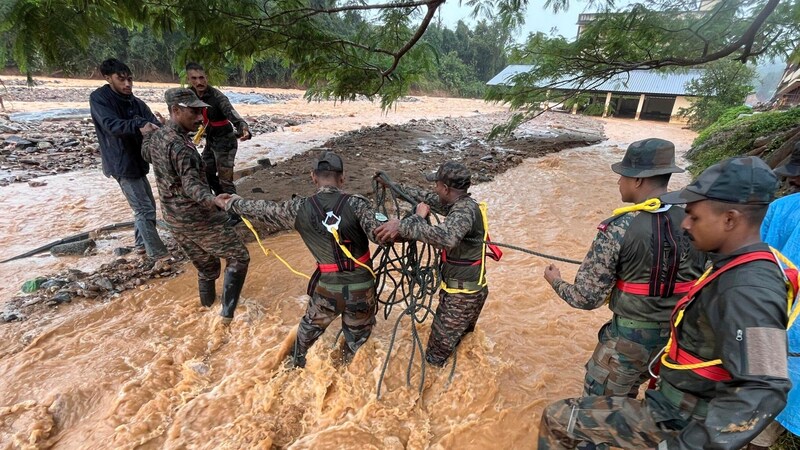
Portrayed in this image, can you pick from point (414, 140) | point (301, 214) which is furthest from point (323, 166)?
point (414, 140)

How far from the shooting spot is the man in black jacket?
3.99m

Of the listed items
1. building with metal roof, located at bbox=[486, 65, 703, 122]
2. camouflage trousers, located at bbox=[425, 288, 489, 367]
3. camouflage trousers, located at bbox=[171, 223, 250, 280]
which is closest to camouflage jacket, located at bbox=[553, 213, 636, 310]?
camouflage trousers, located at bbox=[425, 288, 489, 367]

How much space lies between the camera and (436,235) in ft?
7.97

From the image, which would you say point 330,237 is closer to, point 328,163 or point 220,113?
point 328,163

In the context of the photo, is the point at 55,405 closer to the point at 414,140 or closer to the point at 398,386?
the point at 398,386

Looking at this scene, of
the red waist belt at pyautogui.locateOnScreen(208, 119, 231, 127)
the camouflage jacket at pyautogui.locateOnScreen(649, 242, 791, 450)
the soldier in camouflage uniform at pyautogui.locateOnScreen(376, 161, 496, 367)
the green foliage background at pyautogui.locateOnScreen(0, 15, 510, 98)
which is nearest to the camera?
the camouflage jacket at pyautogui.locateOnScreen(649, 242, 791, 450)

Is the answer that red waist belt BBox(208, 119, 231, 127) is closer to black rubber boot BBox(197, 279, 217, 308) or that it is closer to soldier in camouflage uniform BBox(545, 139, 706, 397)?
black rubber boot BBox(197, 279, 217, 308)

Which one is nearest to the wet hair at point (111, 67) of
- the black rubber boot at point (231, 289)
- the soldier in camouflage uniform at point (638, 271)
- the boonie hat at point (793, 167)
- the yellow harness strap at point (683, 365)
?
the black rubber boot at point (231, 289)

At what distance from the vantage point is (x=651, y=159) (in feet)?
6.48

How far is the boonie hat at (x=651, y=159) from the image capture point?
194 cm

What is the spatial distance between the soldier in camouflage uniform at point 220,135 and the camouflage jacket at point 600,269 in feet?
15.6

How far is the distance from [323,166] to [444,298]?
130cm

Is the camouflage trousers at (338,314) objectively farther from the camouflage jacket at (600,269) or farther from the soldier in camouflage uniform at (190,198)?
the camouflage jacket at (600,269)

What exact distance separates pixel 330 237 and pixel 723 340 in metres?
2.13
